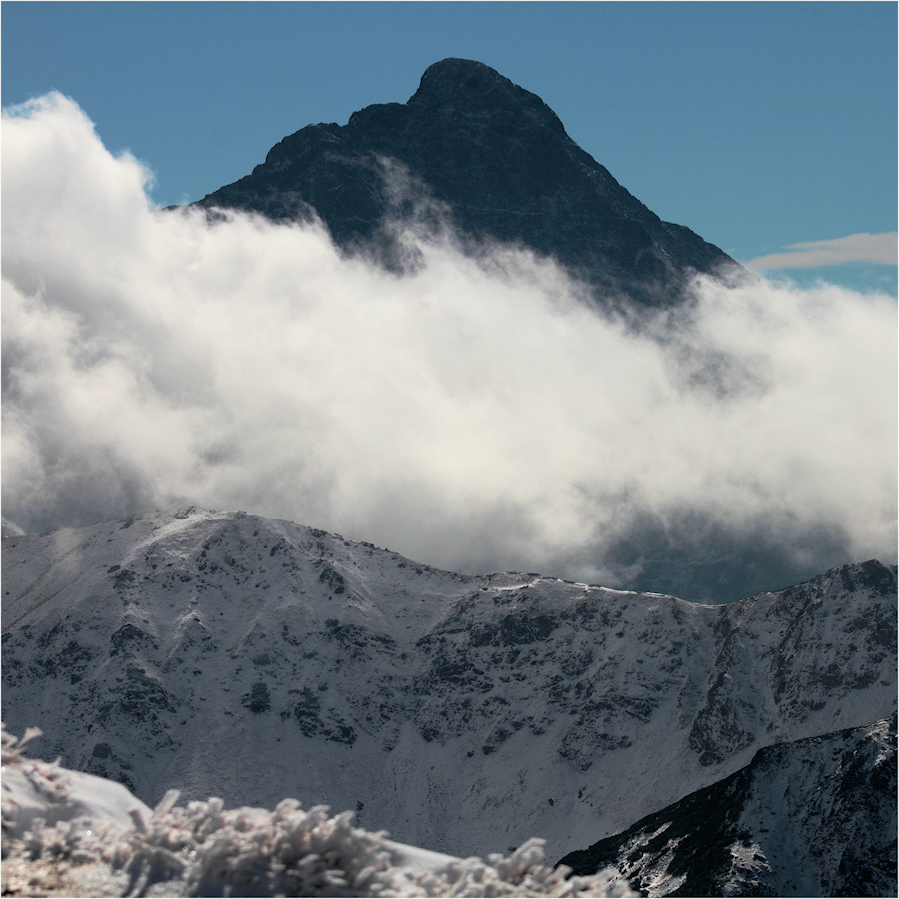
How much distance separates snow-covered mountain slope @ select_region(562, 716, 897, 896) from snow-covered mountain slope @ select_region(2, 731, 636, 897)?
108m

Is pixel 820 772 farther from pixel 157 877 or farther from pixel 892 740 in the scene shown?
pixel 157 877

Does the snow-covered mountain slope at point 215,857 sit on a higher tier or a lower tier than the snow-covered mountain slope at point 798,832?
lower

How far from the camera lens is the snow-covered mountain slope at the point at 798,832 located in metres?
111

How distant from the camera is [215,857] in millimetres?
12273

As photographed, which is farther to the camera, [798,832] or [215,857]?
[798,832]

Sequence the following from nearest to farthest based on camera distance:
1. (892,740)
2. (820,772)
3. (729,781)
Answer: (892,740)
(820,772)
(729,781)

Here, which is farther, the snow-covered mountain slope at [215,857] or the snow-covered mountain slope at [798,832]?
the snow-covered mountain slope at [798,832]

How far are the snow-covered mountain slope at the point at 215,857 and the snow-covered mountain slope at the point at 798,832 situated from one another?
353ft

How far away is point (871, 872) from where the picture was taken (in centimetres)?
10662

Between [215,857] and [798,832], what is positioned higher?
[798,832]

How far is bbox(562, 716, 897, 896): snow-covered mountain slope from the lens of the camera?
4368 inches

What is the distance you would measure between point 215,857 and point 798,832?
423 feet

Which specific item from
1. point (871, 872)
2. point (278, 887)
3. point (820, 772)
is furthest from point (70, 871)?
point (820, 772)

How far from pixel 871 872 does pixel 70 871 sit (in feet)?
375
